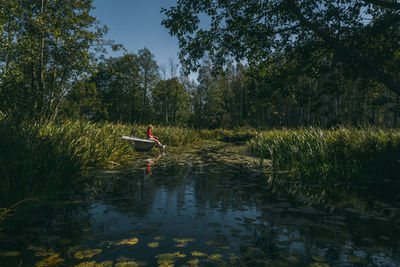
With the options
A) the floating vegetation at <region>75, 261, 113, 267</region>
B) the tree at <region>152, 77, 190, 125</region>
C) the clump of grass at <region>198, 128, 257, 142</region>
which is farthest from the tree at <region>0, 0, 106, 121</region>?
the tree at <region>152, 77, 190, 125</region>

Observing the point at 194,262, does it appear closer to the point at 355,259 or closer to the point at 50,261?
the point at 50,261

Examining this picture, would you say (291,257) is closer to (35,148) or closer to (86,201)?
(86,201)

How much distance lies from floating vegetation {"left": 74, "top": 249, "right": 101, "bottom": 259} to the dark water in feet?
0.04

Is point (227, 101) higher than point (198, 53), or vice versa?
point (227, 101)

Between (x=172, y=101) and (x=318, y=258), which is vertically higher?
(x=172, y=101)

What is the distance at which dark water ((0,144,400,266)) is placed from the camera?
9.11 ft

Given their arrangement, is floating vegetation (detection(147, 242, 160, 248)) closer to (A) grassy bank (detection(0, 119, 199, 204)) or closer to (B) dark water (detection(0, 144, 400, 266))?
(B) dark water (detection(0, 144, 400, 266))

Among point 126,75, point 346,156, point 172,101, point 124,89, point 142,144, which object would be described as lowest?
point 346,156

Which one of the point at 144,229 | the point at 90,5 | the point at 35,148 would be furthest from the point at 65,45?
the point at 144,229

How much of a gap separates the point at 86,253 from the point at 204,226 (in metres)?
1.73

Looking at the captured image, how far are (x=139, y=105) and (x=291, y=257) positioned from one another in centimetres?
4453

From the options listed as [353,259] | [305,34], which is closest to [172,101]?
[305,34]

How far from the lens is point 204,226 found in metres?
3.82

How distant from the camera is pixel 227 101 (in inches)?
2047
